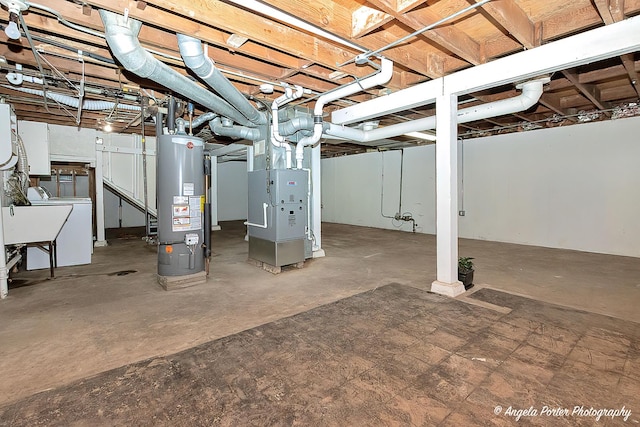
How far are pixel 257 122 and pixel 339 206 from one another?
20.8 feet

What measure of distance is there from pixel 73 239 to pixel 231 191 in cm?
687

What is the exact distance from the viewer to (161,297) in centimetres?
321

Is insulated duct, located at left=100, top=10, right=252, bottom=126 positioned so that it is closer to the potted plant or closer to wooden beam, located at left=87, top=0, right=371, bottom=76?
wooden beam, located at left=87, top=0, right=371, bottom=76

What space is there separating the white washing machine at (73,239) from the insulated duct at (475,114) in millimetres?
3914

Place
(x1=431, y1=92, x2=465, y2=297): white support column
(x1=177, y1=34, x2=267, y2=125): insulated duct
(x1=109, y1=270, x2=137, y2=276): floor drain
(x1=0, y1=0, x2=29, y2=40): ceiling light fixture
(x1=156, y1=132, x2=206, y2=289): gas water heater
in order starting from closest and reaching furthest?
(x1=0, y1=0, x2=29, y2=40): ceiling light fixture < (x1=177, y1=34, x2=267, y2=125): insulated duct < (x1=431, y1=92, x2=465, y2=297): white support column < (x1=156, y1=132, x2=206, y2=289): gas water heater < (x1=109, y1=270, x2=137, y2=276): floor drain

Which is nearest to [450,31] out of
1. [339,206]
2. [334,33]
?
[334,33]

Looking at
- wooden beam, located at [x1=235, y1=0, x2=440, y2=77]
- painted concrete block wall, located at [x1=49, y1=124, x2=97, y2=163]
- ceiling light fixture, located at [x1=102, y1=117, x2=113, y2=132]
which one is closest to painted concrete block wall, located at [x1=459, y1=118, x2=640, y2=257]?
wooden beam, located at [x1=235, y1=0, x2=440, y2=77]

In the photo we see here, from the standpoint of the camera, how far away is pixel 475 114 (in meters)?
4.03

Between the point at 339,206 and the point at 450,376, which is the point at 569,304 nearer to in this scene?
the point at 450,376

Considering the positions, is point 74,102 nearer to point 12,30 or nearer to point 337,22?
point 12,30

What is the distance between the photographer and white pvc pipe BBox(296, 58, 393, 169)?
2900 mm

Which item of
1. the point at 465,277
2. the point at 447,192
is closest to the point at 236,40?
the point at 447,192

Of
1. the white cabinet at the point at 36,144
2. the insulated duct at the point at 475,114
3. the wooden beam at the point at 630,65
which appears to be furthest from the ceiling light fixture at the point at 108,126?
the wooden beam at the point at 630,65

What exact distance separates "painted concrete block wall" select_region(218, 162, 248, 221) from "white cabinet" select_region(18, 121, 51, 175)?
5839mm
